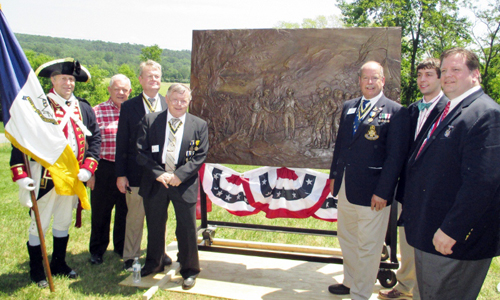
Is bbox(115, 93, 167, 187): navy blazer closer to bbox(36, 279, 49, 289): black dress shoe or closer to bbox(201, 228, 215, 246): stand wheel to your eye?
bbox(201, 228, 215, 246): stand wheel

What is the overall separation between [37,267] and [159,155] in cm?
187

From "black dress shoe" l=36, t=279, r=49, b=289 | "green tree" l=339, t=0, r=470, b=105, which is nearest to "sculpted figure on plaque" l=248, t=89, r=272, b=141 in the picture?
"black dress shoe" l=36, t=279, r=49, b=289

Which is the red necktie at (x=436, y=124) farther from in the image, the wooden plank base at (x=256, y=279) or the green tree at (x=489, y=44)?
the green tree at (x=489, y=44)

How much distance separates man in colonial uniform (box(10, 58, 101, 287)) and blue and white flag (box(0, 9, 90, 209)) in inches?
8.2

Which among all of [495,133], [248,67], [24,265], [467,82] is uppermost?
[248,67]

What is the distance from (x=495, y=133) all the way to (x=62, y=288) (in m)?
4.28

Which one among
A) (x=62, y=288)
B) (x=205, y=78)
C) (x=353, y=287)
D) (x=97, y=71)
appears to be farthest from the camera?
(x=97, y=71)

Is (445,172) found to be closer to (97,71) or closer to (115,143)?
(115,143)

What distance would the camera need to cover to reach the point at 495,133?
7.26 ft

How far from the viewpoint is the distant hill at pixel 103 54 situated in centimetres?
7184

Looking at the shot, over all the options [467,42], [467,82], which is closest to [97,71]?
[467,42]

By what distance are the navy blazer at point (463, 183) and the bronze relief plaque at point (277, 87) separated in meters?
1.89

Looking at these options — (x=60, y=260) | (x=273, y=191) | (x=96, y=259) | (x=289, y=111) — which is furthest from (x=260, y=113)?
(x=60, y=260)

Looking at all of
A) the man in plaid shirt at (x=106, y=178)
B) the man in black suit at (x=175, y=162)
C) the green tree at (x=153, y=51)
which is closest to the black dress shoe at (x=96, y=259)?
the man in plaid shirt at (x=106, y=178)
